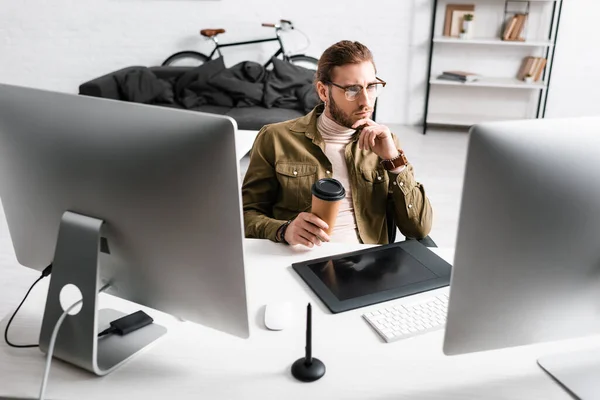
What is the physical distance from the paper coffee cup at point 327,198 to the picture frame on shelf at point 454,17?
4405mm

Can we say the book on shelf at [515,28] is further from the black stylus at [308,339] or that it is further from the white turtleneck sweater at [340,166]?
the black stylus at [308,339]

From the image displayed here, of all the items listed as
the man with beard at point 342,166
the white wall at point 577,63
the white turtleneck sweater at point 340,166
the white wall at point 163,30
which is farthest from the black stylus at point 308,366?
the white wall at point 577,63

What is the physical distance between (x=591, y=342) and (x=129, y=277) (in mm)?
946

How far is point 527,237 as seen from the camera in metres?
0.87

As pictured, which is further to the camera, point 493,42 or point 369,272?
point 493,42

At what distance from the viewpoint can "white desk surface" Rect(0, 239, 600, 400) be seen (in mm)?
1016

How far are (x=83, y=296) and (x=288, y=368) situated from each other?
409 millimetres

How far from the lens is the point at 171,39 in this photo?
217 inches

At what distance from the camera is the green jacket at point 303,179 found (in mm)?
1827

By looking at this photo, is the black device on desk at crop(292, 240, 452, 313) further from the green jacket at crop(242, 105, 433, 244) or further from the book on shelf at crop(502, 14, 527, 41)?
the book on shelf at crop(502, 14, 527, 41)

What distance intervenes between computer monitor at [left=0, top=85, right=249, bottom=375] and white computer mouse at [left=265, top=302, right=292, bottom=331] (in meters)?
0.19

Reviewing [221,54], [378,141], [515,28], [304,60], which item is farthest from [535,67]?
[378,141]

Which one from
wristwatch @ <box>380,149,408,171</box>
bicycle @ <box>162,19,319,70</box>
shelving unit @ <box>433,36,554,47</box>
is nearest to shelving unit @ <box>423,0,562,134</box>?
shelving unit @ <box>433,36,554,47</box>

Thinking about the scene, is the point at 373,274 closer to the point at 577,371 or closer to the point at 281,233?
the point at 281,233
